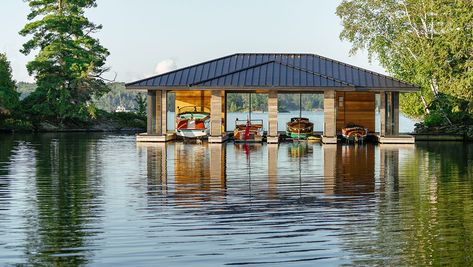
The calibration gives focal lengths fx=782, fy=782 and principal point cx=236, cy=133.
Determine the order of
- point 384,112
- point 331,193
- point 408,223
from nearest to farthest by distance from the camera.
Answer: point 408,223 → point 331,193 → point 384,112

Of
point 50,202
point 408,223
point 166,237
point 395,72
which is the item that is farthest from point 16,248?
point 395,72

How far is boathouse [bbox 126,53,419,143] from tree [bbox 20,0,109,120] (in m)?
23.6

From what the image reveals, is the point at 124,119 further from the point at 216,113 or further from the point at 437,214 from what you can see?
the point at 437,214

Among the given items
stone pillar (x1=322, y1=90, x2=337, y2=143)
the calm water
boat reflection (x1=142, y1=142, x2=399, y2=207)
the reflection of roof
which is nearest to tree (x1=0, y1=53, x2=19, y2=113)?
the reflection of roof

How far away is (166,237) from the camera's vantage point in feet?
48.1

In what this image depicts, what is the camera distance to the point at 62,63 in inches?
2985

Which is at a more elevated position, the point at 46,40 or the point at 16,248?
the point at 46,40

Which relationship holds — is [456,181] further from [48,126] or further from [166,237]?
[48,126]

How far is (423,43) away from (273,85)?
55.0ft

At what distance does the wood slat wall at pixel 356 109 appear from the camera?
5572 centimetres

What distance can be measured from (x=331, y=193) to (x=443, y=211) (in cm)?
415

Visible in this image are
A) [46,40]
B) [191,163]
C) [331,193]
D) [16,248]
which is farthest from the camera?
[46,40]

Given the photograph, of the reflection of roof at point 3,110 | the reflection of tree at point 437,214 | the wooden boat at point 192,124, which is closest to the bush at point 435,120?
the wooden boat at point 192,124

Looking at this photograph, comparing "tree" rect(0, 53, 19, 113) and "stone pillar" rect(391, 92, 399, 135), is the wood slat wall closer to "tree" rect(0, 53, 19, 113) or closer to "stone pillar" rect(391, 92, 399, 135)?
"stone pillar" rect(391, 92, 399, 135)
